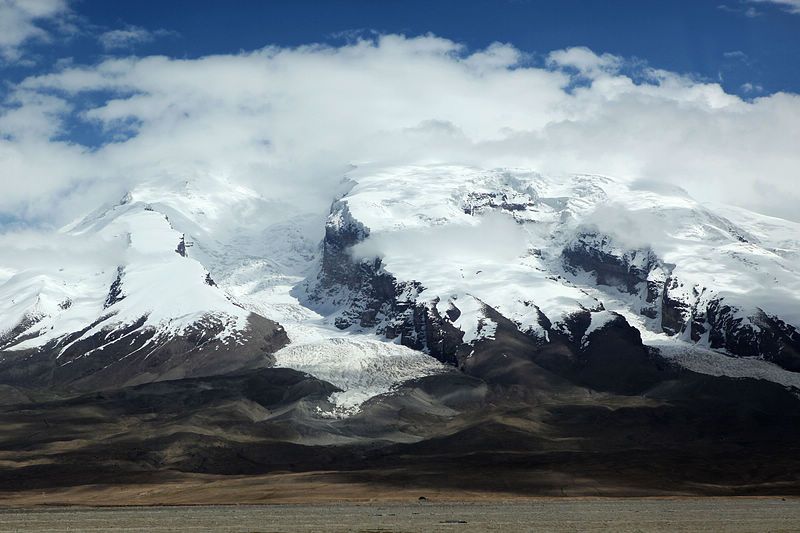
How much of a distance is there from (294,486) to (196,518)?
87.5m

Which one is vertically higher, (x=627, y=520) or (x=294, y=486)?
(x=627, y=520)

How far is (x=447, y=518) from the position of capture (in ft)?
354

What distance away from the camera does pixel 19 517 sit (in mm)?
120625

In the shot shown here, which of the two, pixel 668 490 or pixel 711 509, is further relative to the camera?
pixel 668 490

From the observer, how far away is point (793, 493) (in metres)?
173

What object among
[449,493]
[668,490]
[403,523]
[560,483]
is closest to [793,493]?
[668,490]

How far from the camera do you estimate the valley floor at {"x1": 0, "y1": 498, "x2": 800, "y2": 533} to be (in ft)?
319

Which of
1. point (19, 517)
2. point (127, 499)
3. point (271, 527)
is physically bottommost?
point (127, 499)

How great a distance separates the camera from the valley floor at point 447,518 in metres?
97.2

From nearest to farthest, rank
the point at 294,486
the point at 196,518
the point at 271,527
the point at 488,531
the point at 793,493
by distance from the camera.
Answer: the point at 488,531 < the point at 271,527 < the point at 196,518 < the point at 793,493 < the point at 294,486

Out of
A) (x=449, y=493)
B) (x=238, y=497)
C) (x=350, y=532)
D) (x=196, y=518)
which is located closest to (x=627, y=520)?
(x=350, y=532)

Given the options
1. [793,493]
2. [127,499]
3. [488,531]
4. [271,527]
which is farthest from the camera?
[127,499]

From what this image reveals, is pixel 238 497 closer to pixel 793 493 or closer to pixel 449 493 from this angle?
→ pixel 449 493

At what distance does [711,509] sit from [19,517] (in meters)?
74.4
